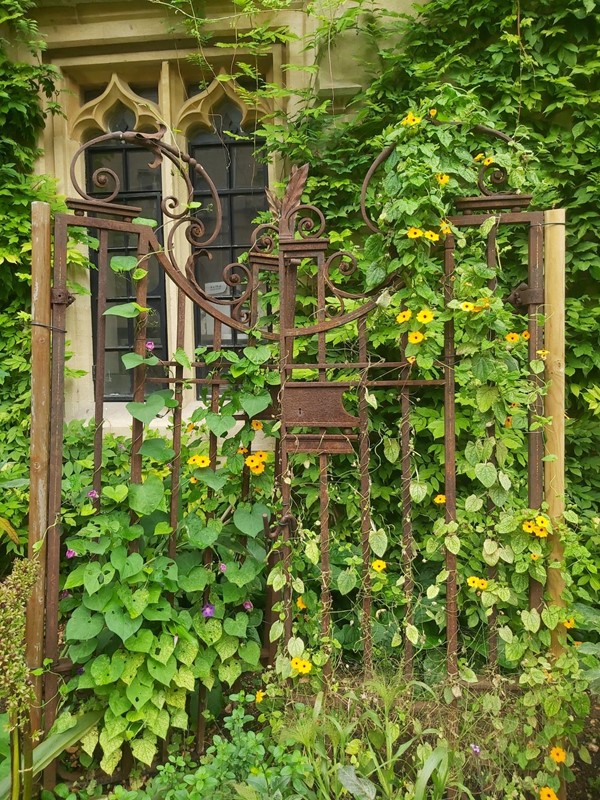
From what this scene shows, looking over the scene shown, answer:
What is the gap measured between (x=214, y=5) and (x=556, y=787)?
15.7 feet

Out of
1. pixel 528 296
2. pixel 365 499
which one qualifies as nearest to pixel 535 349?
pixel 528 296

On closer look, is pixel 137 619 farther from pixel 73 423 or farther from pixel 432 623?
pixel 73 423

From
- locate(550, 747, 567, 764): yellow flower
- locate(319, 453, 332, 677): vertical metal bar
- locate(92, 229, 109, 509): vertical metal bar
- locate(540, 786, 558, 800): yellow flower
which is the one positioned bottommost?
locate(540, 786, 558, 800): yellow flower

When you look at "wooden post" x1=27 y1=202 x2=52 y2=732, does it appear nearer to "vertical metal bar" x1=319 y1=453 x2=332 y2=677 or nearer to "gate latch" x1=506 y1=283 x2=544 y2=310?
"vertical metal bar" x1=319 y1=453 x2=332 y2=677

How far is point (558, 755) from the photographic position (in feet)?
5.53

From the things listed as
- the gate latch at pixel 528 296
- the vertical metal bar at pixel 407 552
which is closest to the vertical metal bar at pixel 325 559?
the vertical metal bar at pixel 407 552

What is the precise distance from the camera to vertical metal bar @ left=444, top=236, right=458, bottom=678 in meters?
1.79

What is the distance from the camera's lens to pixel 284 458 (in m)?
1.89

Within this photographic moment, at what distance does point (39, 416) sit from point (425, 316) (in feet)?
4.79

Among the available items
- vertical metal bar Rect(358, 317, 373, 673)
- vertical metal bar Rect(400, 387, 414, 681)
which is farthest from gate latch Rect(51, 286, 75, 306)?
vertical metal bar Rect(400, 387, 414, 681)

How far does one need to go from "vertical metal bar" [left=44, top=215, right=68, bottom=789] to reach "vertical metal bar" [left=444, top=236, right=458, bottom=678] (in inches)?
55.5

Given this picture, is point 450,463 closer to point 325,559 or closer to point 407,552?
point 407,552

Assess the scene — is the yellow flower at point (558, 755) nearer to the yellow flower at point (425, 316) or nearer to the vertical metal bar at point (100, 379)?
the yellow flower at point (425, 316)

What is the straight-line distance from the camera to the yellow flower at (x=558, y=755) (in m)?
1.68
